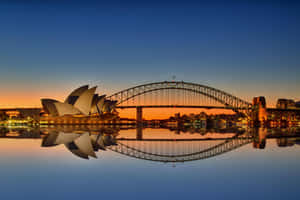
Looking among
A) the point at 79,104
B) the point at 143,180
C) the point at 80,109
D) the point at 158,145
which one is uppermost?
the point at 79,104

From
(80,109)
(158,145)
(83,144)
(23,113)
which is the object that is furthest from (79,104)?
(83,144)

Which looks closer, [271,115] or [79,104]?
[79,104]

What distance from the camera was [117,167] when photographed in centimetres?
1169

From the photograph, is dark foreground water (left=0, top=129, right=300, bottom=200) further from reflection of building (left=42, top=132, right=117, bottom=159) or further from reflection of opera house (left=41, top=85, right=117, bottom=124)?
reflection of opera house (left=41, top=85, right=117, bottom=124)

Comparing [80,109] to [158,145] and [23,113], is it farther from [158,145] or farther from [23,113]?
[158,145]

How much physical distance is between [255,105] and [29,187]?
369 ft

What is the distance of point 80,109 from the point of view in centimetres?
8175

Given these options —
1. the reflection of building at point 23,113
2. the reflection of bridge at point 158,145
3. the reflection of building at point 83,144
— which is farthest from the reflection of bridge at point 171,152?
the reflection of building at point 23,113

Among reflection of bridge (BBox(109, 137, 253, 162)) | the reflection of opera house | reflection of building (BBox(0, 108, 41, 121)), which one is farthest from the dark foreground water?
reflection of building (BBox(0, 108, 41, 121))

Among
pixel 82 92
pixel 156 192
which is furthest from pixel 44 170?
pixel 82 92

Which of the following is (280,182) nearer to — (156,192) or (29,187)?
(156,192)

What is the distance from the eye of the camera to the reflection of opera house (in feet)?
260

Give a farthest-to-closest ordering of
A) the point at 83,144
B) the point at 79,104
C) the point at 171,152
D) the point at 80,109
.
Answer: the point at 80,109 < the point at 79,104 < the point at 83,144 < the point at 171,152

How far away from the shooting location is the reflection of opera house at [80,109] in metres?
79.2
